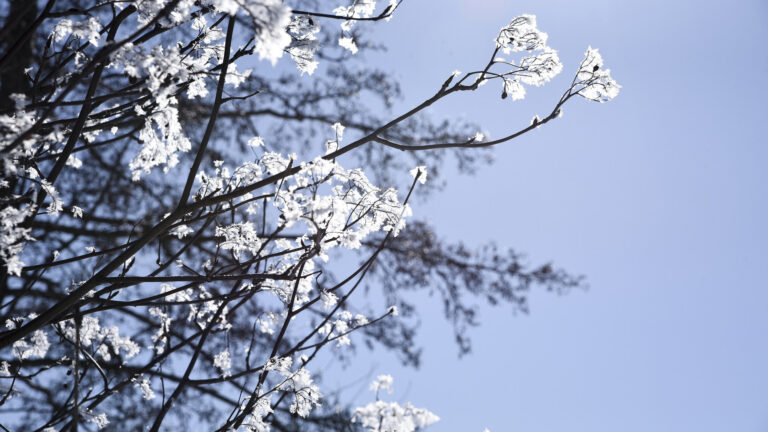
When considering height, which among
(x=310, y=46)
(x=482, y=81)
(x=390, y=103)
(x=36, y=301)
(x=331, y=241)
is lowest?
(x=331, y=241)

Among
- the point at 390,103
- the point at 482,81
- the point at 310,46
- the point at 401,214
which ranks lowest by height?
the point at 401,214

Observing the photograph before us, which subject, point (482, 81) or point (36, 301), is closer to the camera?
point (482, 81)

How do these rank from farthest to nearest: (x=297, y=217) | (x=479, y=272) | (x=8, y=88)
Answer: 1. (x=479, y=272)
2. (x=8, y=88)
3. (x=297, y=217)

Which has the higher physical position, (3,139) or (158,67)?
(158,67)

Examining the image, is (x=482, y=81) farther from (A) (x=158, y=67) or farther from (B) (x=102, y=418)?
(B) (x=102, y=418)

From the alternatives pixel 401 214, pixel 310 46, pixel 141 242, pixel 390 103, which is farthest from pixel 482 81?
pixel 390 103

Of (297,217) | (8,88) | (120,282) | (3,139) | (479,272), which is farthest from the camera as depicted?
(479,272)

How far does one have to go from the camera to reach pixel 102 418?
2.12 metres

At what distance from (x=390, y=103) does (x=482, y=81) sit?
5.39 meters

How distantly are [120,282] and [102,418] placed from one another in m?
0.78

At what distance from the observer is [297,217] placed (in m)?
1.43

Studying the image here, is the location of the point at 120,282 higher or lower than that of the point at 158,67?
lower

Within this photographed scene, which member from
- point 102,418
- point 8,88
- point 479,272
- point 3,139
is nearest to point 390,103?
point 479,272

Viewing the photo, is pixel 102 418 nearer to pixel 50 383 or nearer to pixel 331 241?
pixel 331 241
